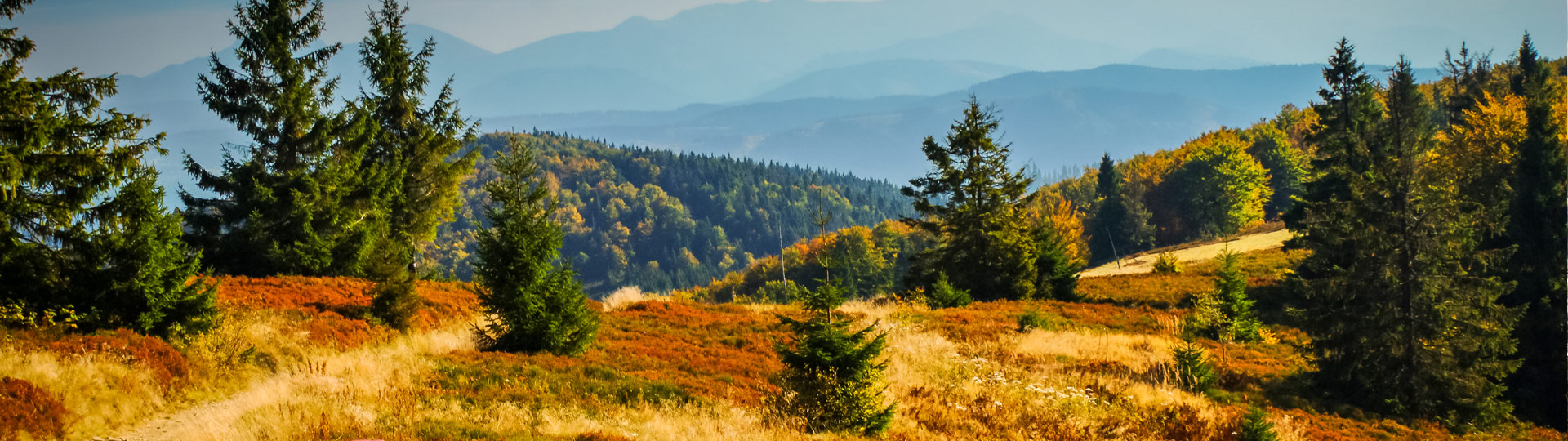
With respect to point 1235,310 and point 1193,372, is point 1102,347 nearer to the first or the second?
point 1193,372

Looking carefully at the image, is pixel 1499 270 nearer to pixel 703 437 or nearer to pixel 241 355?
pixel 703 437

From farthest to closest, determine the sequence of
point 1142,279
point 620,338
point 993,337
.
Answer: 1. point 1142,279
2. point 993,337
3. point 620,338

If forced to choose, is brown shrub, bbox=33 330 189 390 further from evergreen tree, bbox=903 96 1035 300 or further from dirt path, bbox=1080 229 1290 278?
dirt path, bbox=1080 229 1290 278

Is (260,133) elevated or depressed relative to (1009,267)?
elevated

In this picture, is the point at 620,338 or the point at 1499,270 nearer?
the point at 620,338

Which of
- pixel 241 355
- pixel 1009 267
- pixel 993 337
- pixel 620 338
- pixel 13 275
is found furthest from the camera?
pixel 1009 267

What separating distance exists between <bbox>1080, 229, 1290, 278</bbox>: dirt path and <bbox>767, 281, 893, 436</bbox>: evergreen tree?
44.1 meters

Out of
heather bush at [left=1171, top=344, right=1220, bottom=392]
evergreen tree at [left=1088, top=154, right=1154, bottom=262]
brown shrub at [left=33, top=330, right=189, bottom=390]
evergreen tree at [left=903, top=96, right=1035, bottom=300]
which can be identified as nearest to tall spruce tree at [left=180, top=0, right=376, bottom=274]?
brown shrub at [left=33, top=330, right=189, bottom=390]

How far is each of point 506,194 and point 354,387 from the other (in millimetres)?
5681

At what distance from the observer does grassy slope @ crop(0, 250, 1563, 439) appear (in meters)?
10.3

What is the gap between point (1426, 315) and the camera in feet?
53.8

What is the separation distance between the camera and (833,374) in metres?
11.6

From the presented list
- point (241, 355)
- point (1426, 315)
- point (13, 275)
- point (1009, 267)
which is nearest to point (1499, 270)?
point (1426, 315)

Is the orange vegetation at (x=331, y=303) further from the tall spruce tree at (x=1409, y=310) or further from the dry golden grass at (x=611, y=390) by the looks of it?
the tall spruce tree at (x=1409, y=310)
